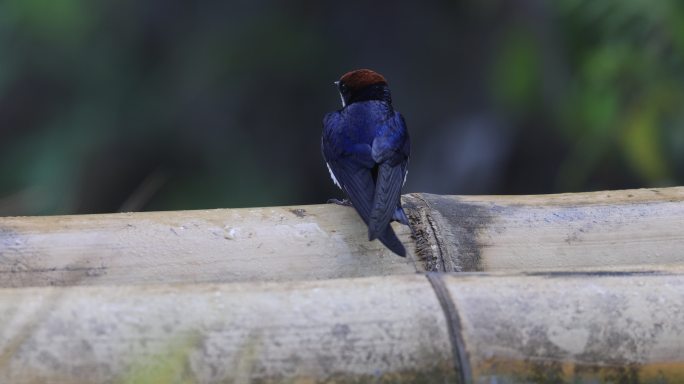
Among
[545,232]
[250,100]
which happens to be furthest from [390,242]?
[250,100]

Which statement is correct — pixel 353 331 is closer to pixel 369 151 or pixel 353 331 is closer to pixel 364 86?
pixel 369 151

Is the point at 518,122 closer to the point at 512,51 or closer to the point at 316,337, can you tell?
the point at 512,51

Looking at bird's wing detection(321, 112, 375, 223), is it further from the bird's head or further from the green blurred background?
the green blurred background

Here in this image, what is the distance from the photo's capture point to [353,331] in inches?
67.3

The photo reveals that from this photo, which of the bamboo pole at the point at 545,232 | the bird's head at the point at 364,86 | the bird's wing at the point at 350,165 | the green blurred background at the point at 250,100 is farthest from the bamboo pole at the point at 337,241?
the green blurred background at the point at 250,100

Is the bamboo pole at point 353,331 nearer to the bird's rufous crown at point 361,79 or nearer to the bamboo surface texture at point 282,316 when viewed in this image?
the bamboo surface texture at point 282,316

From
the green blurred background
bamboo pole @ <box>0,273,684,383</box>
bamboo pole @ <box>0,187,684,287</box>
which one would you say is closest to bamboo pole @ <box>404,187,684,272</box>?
bamboo pole @ <box>0,187,684,287</box>

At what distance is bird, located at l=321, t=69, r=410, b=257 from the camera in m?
2.42

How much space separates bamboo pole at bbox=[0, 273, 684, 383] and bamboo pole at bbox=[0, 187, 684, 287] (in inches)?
8.2

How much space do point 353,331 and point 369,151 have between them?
1189 millimetres

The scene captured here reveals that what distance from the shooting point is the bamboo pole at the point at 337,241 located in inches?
81.8

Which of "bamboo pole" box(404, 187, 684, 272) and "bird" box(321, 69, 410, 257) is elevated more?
"bamboo pole" box(404, 187, 684, 272)

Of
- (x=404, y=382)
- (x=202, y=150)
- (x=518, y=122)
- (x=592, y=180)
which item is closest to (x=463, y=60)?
(x=518, y=122)

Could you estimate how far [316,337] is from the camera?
1.70 metres
